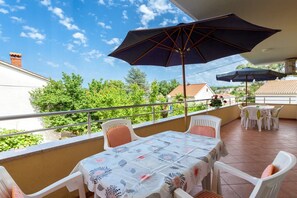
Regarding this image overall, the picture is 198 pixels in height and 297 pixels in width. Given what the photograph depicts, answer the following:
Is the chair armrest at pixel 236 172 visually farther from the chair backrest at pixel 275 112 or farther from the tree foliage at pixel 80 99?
the tree foliage at pixel 80 99

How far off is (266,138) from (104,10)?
45951mm

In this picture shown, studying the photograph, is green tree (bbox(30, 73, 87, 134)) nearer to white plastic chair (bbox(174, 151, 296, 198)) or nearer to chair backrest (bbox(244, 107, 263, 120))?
chair backrest (bbox(244, 107, 263, 120))

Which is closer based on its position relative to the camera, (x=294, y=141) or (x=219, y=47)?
(x=219, y=47)

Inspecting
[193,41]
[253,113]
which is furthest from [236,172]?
[253,113]

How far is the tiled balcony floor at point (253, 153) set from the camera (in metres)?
1.94

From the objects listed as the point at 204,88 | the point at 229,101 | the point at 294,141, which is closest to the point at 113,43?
the point at 204,88

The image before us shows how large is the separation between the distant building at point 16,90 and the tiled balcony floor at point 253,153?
1180 centimetres

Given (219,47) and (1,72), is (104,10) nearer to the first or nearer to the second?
(1,72)

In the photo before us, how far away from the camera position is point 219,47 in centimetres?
237

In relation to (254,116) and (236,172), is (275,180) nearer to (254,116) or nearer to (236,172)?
(236,172)

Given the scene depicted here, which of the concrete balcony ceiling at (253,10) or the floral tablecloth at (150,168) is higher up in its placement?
the concrete balcony ceiling at (253,10)

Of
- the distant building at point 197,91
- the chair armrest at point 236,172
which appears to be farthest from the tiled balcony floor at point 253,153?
the distant building at point 197,91

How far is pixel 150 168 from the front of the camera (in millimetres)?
1144

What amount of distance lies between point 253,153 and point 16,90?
46.2 ft
